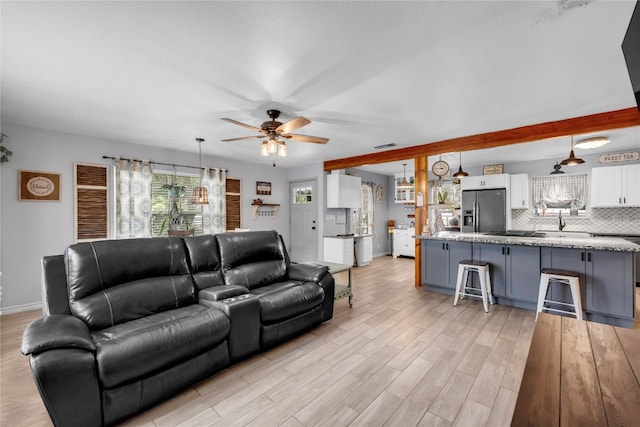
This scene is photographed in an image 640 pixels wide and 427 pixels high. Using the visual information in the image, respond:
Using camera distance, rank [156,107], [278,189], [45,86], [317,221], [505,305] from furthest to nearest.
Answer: [278,189] → [317,221] → [505,305] → [156,107] → [45,86]

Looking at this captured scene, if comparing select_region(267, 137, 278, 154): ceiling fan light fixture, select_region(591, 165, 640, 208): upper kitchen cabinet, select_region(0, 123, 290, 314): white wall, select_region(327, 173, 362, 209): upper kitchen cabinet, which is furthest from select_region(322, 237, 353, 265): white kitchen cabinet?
select_region(591, 165, 640, 208): upper kitchen cabinet

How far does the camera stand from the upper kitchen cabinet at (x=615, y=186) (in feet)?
16.7

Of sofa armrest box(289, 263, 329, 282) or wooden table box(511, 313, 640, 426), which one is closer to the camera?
wooden table box(511, 313, 640, 426)

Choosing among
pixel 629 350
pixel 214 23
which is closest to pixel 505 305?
pixel 629 350

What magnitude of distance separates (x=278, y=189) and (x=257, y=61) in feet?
15.7

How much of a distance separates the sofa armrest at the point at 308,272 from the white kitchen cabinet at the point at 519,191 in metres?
5.27

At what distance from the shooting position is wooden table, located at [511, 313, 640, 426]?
0.76m

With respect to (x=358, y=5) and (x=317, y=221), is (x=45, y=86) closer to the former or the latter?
(x=358, y=5)

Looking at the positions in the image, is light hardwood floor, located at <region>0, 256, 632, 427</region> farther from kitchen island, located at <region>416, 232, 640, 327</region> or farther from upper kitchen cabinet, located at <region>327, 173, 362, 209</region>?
upper kitchen cabinet, located at <region>327, 173, 362, 209</region>

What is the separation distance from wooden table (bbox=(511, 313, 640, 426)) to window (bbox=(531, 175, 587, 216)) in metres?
6.16

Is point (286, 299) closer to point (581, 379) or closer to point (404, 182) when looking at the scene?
point (581, 379)

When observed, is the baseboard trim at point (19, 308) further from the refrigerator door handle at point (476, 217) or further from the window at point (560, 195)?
the window at point (560, 195)

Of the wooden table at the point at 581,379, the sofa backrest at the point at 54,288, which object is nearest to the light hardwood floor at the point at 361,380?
the sofa backrest at the point at 54,288

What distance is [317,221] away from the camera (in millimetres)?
6473
